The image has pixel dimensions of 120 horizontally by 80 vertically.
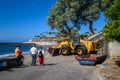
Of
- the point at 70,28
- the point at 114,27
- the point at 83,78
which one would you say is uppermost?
the point at 70,28

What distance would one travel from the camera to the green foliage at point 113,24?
10212mm

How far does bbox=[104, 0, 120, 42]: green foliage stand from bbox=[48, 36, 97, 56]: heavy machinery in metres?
20.3

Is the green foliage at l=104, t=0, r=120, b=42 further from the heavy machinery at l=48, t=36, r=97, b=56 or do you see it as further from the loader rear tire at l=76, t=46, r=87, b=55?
the heavy machinery at l=48, t=36, r=97, b=56

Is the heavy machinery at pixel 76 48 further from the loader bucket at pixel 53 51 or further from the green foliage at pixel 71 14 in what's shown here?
the green foliage at pixel 71 14

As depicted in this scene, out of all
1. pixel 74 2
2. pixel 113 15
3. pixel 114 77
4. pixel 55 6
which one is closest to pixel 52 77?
pixel 114 77

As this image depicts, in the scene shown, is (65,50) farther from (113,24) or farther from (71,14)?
(113,24)

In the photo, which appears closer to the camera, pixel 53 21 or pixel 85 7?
pixel 85 7

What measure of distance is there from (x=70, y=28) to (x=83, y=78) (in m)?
35.6

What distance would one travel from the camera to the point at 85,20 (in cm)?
4941

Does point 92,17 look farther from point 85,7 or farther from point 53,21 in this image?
point 53,21

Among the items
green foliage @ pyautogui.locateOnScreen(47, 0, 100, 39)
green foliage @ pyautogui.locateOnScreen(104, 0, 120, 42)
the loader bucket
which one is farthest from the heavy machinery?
green foliage @ pyautogui.locateOnScreen(104, 0, 120, 42)

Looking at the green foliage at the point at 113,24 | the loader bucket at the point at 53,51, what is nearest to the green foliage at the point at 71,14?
the loader bucket at the point at 53,51

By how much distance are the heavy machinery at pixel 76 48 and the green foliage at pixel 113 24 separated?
2026cm

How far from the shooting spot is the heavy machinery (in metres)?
31.6
